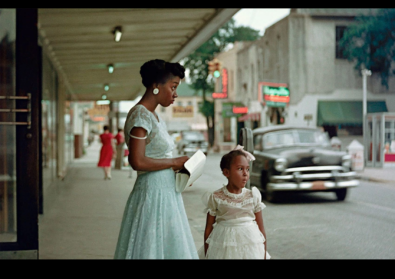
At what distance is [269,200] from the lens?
38.7 ft

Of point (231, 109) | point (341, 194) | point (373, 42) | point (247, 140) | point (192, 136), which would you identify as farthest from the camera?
point (231, 109)

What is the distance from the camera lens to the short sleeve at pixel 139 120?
10.5ft

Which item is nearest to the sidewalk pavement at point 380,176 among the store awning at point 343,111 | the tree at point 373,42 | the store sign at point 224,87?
the store awning at point 343,111

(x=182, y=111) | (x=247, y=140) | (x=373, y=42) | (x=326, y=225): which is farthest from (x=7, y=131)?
(x=182, y=111)

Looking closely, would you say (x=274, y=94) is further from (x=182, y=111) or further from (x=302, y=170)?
(x=302, y=170)

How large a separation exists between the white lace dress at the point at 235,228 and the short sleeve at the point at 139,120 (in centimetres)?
87

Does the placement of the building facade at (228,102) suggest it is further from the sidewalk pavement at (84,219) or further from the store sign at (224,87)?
the sidewalk pavement at (84,219)

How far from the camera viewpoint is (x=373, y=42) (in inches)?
1165

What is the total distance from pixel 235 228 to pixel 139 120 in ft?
3.56

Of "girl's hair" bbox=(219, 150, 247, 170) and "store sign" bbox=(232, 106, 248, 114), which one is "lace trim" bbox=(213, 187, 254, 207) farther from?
"store sign" bbox=(232, 106, 248, 114)

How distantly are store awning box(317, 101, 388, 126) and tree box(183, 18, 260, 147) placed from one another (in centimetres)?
2237

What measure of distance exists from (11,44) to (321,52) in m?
26.9
